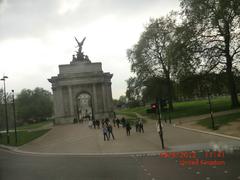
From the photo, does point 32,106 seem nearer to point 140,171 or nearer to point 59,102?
point 59,102

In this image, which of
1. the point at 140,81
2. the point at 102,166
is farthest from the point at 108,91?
the point at 102,166

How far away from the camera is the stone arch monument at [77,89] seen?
74562 mm

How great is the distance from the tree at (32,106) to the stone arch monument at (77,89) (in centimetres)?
3746

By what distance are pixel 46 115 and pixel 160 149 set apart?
97864 mm

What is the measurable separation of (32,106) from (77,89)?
40.0 metres

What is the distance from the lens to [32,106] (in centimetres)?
11050

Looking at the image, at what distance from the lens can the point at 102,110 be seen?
75.7 m

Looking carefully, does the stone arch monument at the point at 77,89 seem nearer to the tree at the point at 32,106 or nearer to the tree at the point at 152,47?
the tree at the point at 152,47

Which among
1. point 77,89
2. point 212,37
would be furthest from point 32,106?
point 212,37

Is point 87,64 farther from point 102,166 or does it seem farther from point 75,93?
point 102,166

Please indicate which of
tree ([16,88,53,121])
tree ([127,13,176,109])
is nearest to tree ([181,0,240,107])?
tree ([127,13,176,109])

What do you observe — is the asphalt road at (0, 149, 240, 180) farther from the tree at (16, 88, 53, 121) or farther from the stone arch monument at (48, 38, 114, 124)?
the tree at (16, 88, 53, 121)

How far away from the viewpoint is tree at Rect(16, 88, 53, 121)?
110062mm

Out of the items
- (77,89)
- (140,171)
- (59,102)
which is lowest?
(140,171)
